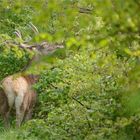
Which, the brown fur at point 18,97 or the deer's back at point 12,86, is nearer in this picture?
the deer's back at point 12,86

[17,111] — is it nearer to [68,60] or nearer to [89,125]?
[68,60]

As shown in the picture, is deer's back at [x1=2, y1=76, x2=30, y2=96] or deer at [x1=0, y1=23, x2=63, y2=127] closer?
deer's back at [x1=2, y1=76, x2=30, y2=96]

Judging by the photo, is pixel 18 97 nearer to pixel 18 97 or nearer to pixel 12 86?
pixel 18 97

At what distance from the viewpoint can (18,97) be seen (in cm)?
1248

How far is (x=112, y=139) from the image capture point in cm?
717

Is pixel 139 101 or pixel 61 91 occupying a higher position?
pixel 139 101

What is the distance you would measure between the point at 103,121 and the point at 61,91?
1.50 metres

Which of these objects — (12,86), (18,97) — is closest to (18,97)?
(18,97)

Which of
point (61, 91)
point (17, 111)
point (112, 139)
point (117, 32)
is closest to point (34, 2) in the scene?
point (117, 32)

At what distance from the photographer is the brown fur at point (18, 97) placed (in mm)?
12438

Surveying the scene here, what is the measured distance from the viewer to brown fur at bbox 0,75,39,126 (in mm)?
12438

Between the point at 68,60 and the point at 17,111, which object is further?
the point at 17,111

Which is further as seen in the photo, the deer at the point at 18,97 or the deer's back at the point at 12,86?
the deer at the point at 18,97

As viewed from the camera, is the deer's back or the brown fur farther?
the brown fur
